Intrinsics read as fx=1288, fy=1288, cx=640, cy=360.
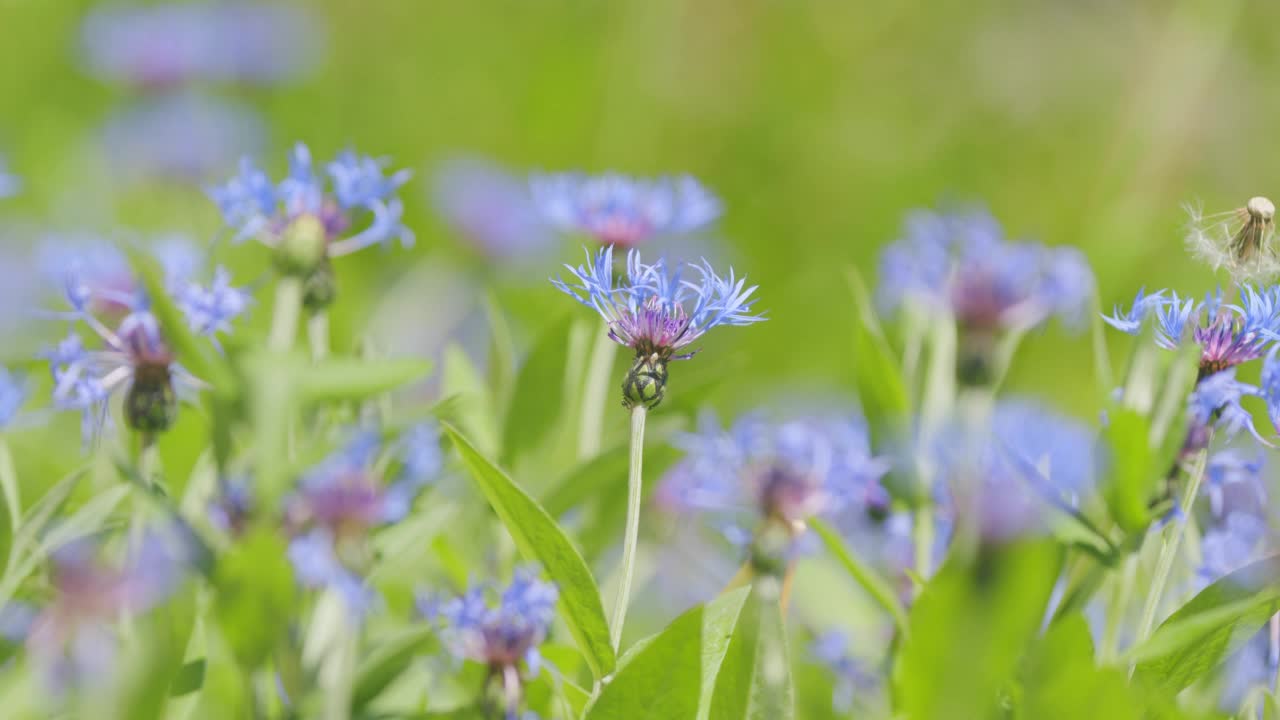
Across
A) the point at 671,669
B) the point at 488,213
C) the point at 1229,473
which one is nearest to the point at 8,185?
the point at 671,669

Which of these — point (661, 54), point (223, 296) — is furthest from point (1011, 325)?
point (661, 54)

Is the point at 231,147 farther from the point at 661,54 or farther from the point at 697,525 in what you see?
the point at 697,525

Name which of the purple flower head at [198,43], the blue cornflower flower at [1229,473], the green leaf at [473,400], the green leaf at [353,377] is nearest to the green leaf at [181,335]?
the green leaf at [353,377]

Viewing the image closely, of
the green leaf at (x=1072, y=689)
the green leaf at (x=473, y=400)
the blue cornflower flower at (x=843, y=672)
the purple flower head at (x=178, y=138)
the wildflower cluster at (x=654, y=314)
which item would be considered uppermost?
the wildflower cluster at (x=654, y=314)

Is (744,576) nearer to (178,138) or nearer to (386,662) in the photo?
(386,662)

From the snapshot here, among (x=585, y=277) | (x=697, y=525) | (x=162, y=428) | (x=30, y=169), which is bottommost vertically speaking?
(x=30, y=169)

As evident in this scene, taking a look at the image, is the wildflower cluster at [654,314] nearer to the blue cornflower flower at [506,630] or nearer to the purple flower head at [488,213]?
the blue cornflower flower at [506,630]

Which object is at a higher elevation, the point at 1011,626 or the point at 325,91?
the point at 1011,626
